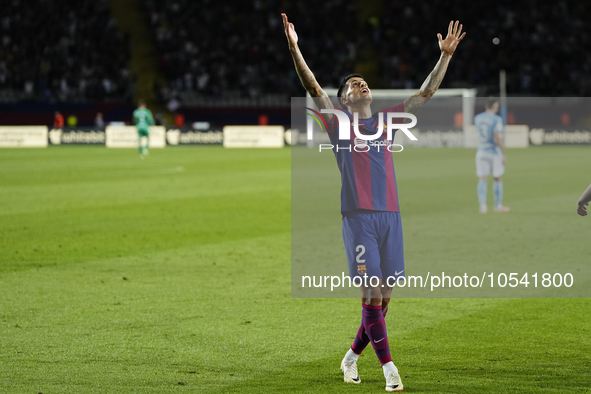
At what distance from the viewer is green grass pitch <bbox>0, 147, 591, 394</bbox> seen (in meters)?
5.12

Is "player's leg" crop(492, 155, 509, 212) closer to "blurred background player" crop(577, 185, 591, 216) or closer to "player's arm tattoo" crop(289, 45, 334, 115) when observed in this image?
"blurred background player" crop(577, 185, 591, 216)

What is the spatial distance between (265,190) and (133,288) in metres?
10.3

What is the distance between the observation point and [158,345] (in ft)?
19.4

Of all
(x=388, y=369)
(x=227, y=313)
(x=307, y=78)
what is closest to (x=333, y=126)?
(x=307, y=78)

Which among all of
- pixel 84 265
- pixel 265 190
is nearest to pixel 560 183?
pixel 265 190

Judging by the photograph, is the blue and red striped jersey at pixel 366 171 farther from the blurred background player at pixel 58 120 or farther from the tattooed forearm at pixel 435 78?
the blurred background player at pixel 58 120

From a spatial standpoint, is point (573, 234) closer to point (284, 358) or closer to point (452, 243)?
point (452, 243)

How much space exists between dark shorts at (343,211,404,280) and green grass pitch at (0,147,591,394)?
70 cm

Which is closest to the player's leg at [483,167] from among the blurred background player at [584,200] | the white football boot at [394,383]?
the blurred background player at [584,200]

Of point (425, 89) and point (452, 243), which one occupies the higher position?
point (425, 89)

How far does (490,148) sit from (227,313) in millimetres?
8527

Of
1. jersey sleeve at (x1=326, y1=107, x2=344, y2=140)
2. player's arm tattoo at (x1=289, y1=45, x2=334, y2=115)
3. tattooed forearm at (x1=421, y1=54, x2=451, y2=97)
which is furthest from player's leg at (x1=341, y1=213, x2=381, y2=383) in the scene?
tattooed forearm at (x1=421, y1=54, x2=451, y2=97)

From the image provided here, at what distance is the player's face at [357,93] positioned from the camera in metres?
4.76

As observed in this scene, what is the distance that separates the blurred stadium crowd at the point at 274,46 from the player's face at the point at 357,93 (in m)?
34.4
